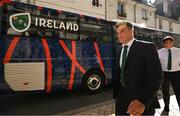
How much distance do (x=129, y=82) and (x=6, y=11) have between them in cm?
496

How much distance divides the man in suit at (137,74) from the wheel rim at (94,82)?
5.59m


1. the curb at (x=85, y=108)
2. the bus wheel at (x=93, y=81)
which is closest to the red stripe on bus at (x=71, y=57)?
the bus wheel at (x=93, y=81)

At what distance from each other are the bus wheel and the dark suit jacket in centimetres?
563

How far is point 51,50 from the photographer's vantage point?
7.59 metres

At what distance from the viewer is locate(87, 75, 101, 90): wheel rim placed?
344 inches

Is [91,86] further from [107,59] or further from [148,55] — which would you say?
[148,55]

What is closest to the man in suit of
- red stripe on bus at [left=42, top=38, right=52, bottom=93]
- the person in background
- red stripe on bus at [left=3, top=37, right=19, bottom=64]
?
the person in background

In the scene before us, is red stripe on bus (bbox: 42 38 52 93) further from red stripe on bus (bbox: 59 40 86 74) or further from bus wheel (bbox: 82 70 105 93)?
bus wheel (bbox: 82 70 105 93)

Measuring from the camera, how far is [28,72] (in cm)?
705

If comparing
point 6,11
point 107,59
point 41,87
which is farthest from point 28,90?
point 107,59

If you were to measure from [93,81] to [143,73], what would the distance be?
20.0ft

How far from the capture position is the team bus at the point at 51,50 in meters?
6.75

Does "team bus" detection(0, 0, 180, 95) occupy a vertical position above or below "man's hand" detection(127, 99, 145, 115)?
above

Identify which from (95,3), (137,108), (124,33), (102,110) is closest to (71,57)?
(102,110)
